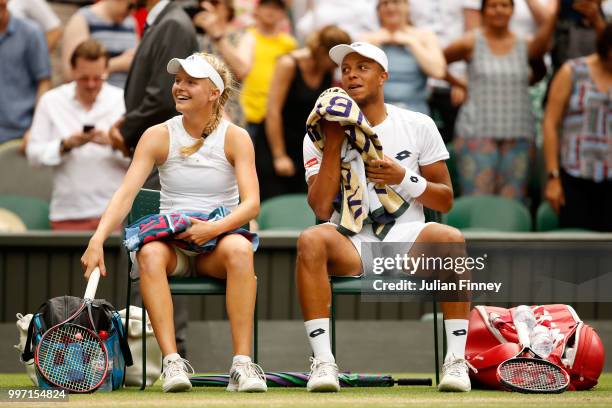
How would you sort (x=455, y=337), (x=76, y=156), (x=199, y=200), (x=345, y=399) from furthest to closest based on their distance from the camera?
1. (x=76, y=156)
2. (x=199, y=200)
3. (x=455, y=337)
4. (x=345, y=399)

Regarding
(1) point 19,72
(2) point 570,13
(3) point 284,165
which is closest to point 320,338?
(3) point 284,165

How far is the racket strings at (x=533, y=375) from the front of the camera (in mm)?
5754

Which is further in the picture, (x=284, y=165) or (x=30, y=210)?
(x=284, y=165)

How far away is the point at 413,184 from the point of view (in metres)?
6.07

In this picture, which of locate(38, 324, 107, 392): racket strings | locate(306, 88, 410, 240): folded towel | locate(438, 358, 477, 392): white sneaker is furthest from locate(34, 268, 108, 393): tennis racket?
locate(438, 358, 477, 392): white sneaker

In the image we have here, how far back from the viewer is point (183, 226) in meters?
5.99

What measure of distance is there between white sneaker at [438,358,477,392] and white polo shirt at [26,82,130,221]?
358 cm

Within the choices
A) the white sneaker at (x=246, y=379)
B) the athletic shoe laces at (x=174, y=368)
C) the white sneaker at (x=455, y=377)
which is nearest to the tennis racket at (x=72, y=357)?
the athletic shoe laces at (x=174, y=368)

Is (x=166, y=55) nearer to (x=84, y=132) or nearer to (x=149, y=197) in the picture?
(x=149, y=197)

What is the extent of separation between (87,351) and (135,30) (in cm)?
443

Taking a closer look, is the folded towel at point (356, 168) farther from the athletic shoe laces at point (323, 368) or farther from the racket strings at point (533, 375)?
the racket strings at point (533, 375)

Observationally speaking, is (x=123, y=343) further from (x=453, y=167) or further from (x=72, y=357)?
(x=453, y=167)

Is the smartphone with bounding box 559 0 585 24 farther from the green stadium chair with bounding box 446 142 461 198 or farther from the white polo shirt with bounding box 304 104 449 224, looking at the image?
the white polo shirt with bounding box 304 104 449 224

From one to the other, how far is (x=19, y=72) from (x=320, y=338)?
15.1 feet
